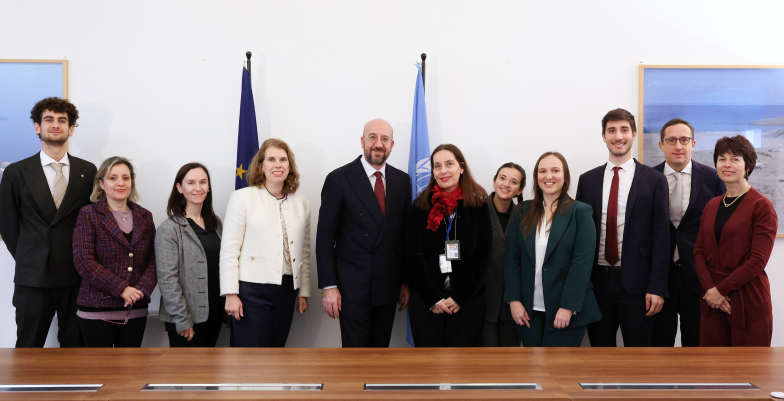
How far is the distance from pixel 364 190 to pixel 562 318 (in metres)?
1.30

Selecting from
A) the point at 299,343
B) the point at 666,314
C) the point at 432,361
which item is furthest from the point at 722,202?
the point at 299,343

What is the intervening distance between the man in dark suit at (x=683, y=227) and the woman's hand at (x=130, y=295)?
120 inches

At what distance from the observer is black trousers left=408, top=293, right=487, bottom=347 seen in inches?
108

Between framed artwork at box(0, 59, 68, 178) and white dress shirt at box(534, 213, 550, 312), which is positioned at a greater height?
→ framed artwork at box(0, 59, 68, 178)

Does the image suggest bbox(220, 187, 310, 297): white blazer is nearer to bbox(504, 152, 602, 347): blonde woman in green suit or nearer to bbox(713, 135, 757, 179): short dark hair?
bbox(504, 152, 602, 347): blonde woman in green suit

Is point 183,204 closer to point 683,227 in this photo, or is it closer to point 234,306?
point 234,306

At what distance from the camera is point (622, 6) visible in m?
3.77

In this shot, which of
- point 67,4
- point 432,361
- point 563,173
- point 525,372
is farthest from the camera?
point 67,4

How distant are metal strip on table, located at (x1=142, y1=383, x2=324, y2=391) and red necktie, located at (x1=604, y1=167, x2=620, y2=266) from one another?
1.98 m

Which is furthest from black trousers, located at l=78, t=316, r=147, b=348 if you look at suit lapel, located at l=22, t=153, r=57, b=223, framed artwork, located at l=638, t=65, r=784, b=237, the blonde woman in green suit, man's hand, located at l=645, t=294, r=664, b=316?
framed artwork, located at l=638, t=65, r=784, b=237

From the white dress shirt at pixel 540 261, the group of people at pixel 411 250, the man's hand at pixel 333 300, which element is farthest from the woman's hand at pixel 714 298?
the man's hand at pixel 333 300

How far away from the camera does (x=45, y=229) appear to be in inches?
119

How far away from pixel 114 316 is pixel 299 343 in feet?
4.30

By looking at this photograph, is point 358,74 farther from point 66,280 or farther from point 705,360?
point 705,360
